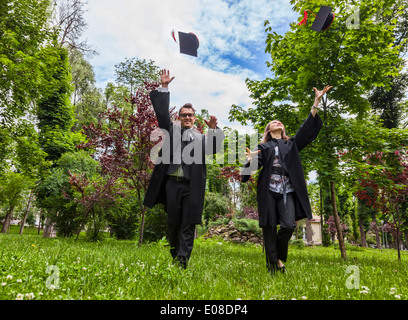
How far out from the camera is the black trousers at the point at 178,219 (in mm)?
3609

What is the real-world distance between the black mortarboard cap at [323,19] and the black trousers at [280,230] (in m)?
4.64

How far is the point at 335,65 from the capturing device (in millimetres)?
6656

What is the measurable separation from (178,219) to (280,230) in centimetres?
153

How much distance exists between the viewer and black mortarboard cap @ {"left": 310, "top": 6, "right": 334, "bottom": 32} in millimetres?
6234

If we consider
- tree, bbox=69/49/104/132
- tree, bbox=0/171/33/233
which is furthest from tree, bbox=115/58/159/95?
tree, bbox=0/171/33/233

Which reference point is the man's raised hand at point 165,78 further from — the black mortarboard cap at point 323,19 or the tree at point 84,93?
the tree at point 84,93

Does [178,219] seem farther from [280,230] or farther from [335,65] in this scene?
[335,65]

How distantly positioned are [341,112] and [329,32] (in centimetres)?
221

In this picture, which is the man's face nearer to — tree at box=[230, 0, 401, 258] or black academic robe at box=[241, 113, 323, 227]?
black academic robe at box=[241, 113, 323, 227]

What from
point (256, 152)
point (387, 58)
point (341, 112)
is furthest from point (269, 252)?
point (387, 58)

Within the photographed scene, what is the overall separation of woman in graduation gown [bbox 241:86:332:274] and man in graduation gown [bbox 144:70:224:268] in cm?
75

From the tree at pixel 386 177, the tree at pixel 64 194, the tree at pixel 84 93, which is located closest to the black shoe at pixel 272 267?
the tree at pixel 386 177
